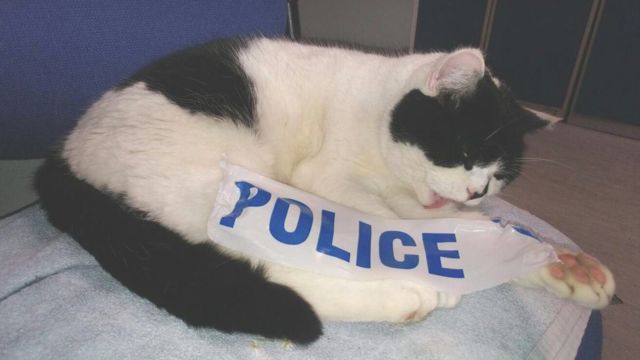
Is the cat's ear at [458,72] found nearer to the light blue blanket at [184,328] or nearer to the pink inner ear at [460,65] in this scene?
the pink inner ear at [460,65]

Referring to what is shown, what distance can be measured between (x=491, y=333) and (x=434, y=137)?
40 centimetres

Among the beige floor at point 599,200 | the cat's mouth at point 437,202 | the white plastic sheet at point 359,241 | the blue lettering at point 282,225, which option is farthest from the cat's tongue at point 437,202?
the beige floor at point 599,200

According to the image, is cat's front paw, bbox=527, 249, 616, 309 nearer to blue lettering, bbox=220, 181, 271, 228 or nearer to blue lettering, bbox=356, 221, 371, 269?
blue lettering, bbox=356, 221, 371, 269

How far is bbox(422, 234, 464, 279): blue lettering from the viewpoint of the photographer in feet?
2.33

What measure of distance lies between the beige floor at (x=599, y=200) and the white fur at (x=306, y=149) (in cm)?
88

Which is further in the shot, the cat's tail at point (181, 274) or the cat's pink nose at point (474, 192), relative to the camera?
the cat's pink nose at point (474, 192)

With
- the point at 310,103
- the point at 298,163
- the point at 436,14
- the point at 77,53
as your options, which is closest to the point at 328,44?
the point at 310,103

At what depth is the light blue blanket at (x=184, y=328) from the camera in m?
0.62

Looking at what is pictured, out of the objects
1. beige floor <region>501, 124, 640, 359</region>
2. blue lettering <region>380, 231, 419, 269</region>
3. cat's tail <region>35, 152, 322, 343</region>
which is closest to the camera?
cat's tail <region>35, 152, 322, 343</region>

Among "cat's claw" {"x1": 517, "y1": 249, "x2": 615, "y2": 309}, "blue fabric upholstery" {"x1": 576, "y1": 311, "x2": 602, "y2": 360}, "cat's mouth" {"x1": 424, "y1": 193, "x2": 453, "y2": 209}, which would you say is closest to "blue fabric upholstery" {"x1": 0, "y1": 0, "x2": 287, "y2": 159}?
"cat's mouth" {"x1": 424, "y1": 193, "x2": 453, "y2": 209}

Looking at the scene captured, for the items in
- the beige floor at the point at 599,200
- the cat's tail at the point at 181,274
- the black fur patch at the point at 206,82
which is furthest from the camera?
the beige floor at the point at 599,200

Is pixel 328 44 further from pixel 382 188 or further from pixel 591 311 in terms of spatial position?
pixel 591 311

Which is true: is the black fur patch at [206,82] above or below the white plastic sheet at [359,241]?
above

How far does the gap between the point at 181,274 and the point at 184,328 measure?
0.28 ft
